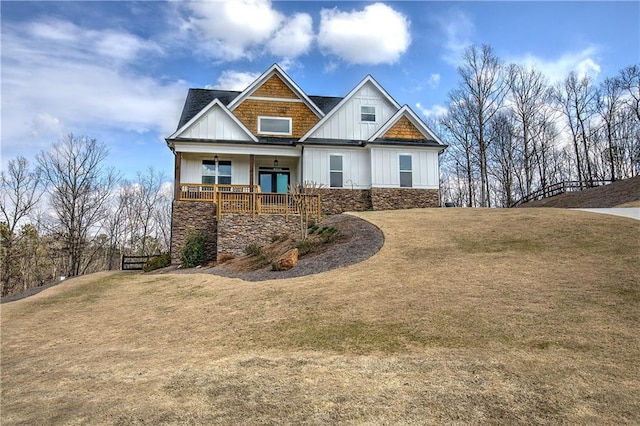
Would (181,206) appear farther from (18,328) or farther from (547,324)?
(547,324)

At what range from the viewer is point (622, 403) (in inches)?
152

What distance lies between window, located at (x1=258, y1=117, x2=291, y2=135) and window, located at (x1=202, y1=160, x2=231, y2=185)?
289cm

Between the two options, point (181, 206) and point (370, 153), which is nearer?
point (181, 206)

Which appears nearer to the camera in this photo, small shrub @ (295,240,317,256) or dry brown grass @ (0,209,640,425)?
dry brown grass @ (0,209,640,425)

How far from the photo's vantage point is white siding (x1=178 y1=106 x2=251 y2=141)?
20.9 metres

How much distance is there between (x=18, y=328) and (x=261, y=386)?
25.2 ft

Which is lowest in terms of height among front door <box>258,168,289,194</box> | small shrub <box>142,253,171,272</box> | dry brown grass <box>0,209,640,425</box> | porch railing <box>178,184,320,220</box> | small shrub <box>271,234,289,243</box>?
dry brown grass <box>0,209,640,425</box>

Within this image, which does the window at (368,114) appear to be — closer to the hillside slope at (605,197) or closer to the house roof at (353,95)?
the house roof at (353,95)

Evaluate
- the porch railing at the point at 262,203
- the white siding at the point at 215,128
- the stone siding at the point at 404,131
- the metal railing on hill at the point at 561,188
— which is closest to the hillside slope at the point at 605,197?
the metal railing on hill at the point at 561,188

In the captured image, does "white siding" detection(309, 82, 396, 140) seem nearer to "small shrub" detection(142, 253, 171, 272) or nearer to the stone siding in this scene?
the stone siding

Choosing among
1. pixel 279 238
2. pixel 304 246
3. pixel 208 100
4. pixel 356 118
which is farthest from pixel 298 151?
pixel 304 246

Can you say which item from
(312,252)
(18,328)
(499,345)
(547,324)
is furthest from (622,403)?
(18,328)

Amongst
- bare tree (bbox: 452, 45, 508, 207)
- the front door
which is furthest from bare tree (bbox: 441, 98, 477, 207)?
the front door

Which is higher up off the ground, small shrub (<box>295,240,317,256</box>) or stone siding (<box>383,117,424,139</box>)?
stone siding (<box>383,117,424,139</box>)
